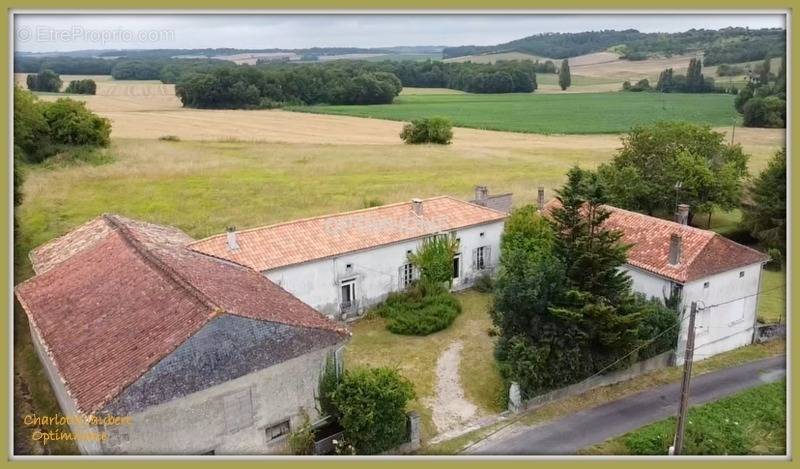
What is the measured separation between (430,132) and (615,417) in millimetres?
56802

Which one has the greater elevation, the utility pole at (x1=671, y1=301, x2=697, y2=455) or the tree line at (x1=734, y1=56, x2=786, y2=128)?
the tree line at (x1=734, y1=56, x2=786, y2=128)

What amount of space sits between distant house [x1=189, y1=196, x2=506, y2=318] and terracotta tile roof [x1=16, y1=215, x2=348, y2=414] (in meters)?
2.10

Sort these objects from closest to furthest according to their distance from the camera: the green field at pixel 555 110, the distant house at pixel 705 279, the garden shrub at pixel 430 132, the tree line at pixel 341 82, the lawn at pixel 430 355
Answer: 1. the lawn at pixel 430 355
2. the distant house at pixel 705 279
3. the green field at pixel 555 110
4. the garden shrub at pixel 430 132
5. the tree line at pixel 341 82

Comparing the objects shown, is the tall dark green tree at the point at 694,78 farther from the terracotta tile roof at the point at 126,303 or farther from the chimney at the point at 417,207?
the terracotta tile roof at the point at 126,303

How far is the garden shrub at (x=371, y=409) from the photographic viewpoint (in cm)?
1794

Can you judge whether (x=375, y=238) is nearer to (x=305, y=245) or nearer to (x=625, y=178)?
(x=305, y=245)

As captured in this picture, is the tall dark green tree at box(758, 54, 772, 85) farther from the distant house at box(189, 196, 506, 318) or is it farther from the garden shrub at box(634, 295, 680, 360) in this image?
the garden shrub at box(634, 295, 680, 360)

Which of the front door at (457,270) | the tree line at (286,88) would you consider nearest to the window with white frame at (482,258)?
the front door at (457,270)

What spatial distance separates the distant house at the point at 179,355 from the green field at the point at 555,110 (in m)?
62.0

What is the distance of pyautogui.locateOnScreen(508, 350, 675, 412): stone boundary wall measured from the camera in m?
21.3

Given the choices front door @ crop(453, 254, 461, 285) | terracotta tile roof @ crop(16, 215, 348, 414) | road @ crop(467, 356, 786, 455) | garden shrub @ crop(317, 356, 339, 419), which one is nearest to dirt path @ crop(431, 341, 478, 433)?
road @ crop(467, 356, 786, 455)

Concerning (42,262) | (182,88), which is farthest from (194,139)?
(42,262)

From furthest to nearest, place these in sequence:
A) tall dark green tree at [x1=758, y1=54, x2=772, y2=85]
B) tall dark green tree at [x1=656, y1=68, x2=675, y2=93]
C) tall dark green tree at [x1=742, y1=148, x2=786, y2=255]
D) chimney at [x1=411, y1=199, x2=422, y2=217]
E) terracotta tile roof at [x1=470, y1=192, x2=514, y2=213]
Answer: tall dark green tree at [x1=656, y1=68, x2=675, y2=93] < tall dark green tree at [x1=742, y1=148, x2=786, y2=255] < tall dark green tree at [x1=758, y1=54, x2=772, y2=85] < terracotta tile roof at [x1=470, y1=192, x2=514, y2=213] < chimney at [x1=411, y1=199, x2=422, y2=217]

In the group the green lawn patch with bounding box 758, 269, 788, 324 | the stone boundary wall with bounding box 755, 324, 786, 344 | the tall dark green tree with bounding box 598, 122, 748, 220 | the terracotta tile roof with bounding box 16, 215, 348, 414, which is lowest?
the stone boundary wall with bounding box 755, 324, 786, 344
